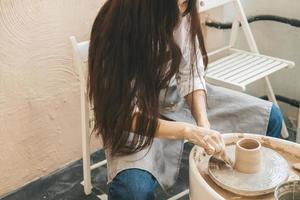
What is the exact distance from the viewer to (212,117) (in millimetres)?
1445

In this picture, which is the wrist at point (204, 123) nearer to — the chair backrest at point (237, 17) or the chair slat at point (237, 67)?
the chair slat at point (237, 67)

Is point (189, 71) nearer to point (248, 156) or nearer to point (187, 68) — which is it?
point (187, 68)

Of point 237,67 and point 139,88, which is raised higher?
point 139,88

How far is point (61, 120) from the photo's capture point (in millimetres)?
1823

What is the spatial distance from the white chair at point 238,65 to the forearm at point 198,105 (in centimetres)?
32

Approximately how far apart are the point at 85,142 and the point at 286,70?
106 centimetres

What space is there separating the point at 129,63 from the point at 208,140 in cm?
28

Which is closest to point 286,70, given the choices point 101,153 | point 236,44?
point 236,44

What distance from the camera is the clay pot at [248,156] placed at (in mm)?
1024

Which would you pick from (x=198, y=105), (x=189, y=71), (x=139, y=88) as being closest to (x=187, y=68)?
(x=189, y=71)

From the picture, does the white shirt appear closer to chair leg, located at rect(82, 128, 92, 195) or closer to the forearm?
the forearm

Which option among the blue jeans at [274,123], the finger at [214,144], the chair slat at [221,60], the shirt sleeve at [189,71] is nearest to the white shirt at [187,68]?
the shirt sleeve at [189,71]

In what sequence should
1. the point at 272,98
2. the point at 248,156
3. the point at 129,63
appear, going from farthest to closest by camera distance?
the point at 272,98 → the point at 129,63 → the point at 248,156

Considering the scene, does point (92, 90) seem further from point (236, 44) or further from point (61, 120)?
point (236, 44)
